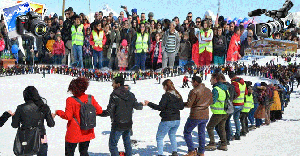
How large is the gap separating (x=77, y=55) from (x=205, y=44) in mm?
4870

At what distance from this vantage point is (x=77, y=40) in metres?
12.3

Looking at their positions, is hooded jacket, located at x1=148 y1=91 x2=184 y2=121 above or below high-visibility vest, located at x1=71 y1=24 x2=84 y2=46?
below

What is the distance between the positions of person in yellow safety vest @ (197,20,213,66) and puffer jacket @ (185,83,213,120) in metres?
6.45

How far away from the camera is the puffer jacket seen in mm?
5016

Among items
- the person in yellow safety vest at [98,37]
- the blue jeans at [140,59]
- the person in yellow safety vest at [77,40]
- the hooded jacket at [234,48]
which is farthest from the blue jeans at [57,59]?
the hooded jacket at [234,48]

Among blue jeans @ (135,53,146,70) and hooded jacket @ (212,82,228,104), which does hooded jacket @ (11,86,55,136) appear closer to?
hooded jacket @ (212,82,228,104)

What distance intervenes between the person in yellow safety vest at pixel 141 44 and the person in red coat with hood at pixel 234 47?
3151 mm

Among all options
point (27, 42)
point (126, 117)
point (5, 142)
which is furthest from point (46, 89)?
point (126, 117)

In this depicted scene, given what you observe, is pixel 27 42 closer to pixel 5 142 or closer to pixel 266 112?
pixel 5 142

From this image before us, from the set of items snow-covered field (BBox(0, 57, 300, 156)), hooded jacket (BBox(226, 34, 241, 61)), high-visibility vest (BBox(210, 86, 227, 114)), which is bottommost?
snow-covered field (BBox(0, 57, 300, 156))

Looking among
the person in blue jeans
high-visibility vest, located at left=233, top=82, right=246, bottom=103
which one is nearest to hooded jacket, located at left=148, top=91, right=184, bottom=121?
the person in blue jeans

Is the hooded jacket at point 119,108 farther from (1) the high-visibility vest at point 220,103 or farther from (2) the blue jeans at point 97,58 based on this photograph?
(2) the blue jeans at point 97,58

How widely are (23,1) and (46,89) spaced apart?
39.5 ft

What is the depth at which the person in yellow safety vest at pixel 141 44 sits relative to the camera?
13.0 m
